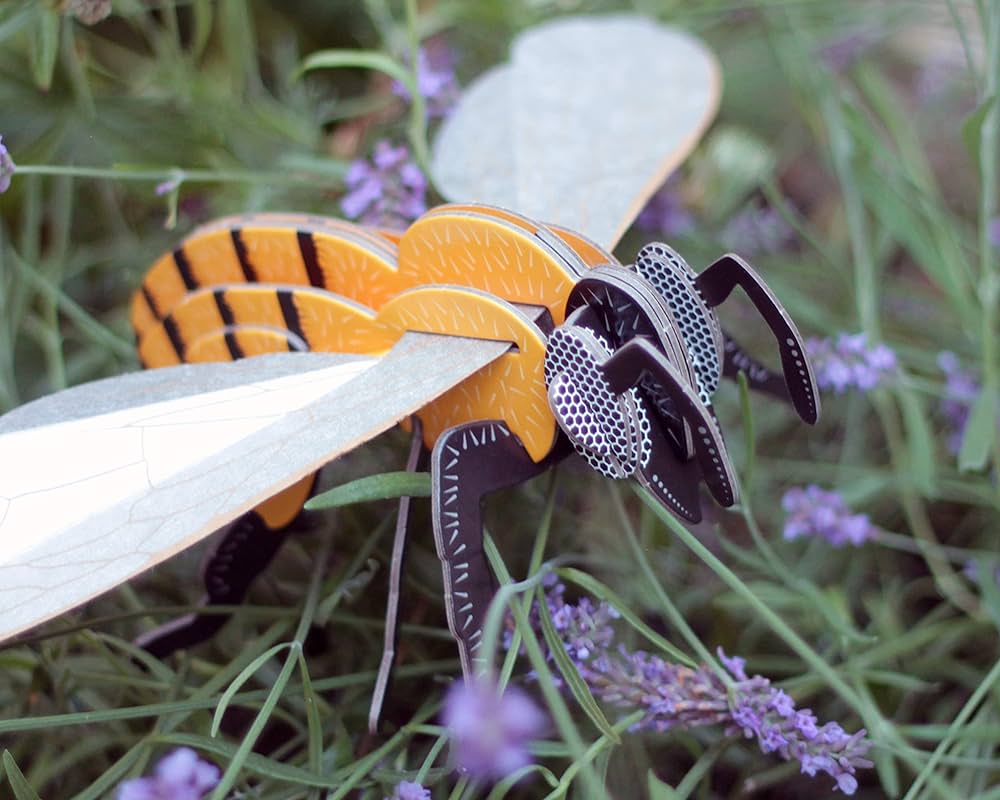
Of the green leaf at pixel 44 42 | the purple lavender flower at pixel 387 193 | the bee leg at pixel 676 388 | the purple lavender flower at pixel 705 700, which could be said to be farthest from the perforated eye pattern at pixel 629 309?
the green leaf at pixel 44 42

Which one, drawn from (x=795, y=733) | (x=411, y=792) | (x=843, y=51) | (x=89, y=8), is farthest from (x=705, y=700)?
(x=843, y=51)

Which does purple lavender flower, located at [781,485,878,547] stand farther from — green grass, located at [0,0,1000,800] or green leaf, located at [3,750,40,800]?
green leaf, located at [3,750,40,800]

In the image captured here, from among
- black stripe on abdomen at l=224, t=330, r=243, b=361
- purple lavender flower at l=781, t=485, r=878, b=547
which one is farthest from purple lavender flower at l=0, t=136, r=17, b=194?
purple lavender flower at l=781, t=485, r=878, b=547

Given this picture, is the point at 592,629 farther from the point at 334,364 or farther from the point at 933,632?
the point at 933,632

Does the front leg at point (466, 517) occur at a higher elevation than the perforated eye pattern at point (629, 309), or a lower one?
lower

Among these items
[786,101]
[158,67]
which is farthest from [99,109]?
[786,101]

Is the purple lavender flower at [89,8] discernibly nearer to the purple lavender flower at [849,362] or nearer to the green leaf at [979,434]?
the purple lavender flower at [849,362]

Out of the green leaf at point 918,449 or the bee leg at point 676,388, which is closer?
the bee leg at point 676,388
